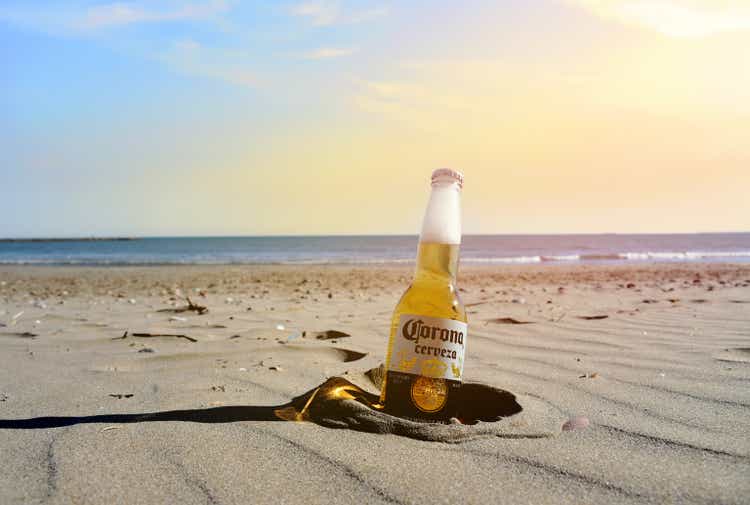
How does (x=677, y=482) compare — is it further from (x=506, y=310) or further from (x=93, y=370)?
→ (x=506, y=310)

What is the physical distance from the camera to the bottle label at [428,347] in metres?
1.73

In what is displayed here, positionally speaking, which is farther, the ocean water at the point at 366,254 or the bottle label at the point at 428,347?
the ocean water at the point at 366,254

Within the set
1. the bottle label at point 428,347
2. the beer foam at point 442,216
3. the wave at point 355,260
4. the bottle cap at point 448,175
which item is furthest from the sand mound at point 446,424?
the wave at point 355,260

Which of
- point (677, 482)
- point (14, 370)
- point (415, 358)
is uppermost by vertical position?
point (415, 358)

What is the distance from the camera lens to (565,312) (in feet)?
17.1

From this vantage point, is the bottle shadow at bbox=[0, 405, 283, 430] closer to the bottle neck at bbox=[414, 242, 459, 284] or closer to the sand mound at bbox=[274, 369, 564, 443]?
the sand mound at bbox=[274, 369, 564, 443]

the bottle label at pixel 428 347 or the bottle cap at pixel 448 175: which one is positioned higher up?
the bottle cap at pixel 448 175

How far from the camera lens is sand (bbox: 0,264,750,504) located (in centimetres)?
140

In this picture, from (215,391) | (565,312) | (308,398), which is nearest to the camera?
(308,398)

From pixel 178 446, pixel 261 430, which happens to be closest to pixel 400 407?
pixel 261 430

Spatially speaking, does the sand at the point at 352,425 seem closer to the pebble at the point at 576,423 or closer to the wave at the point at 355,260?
the pebble at the point at 576,423

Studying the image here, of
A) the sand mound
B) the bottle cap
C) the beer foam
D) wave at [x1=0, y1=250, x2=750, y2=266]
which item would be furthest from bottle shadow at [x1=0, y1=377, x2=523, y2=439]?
wave at [x1=0, y1=250, x2=750, y2=266]

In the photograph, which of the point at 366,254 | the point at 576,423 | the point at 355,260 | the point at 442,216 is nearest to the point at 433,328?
the point at 442,216

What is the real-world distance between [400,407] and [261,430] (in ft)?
1.36
